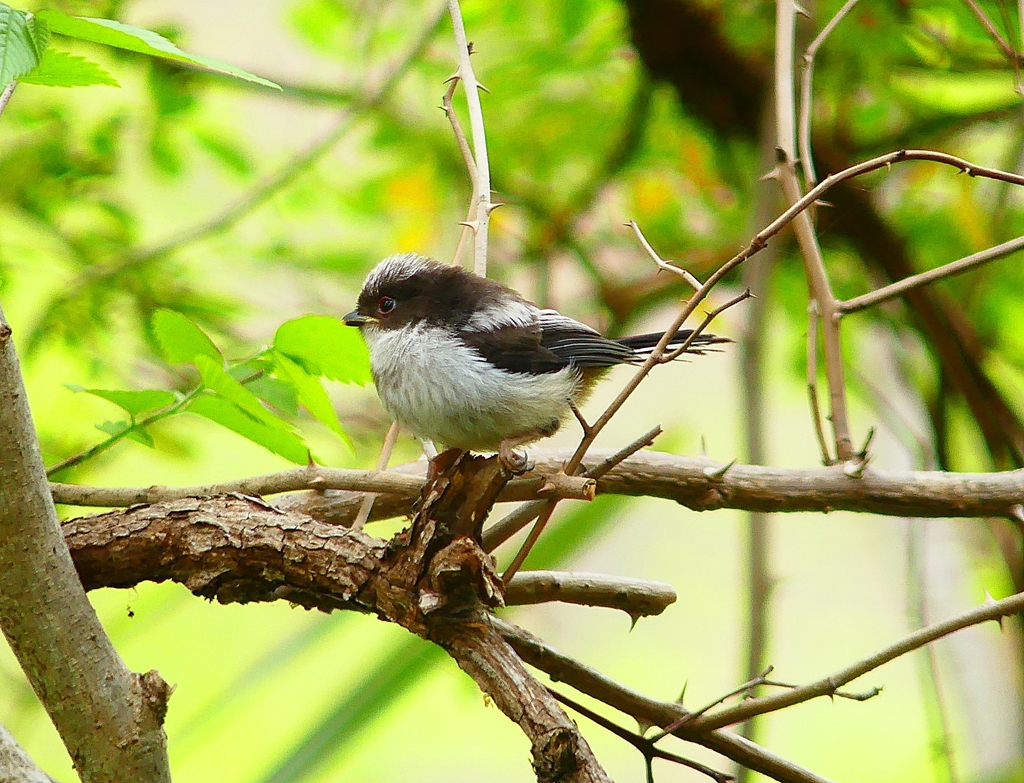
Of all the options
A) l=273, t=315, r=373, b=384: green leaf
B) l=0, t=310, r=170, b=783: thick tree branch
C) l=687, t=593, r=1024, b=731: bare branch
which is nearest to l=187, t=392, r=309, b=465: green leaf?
l=273, t=315, r=373, b=384: green leaf

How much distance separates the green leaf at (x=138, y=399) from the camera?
167 centimetres

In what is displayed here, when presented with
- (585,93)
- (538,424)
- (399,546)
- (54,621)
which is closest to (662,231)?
(585,93)

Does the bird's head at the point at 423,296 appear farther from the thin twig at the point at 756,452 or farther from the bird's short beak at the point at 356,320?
the thin twig at the point at 756,452

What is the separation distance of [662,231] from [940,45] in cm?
126

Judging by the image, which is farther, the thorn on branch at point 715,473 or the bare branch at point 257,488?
the thorn on branch at point 715,473

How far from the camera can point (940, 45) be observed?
10.3ft

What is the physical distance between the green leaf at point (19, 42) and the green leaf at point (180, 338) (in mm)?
509

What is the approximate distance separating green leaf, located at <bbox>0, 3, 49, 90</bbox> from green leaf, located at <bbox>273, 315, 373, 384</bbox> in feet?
1.92

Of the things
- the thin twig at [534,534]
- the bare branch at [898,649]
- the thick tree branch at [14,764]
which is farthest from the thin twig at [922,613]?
the thick tree branch at [14,764]

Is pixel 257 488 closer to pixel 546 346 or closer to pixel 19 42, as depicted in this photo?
pixel 546 346

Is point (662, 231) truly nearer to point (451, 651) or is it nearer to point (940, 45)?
point (940, 45)

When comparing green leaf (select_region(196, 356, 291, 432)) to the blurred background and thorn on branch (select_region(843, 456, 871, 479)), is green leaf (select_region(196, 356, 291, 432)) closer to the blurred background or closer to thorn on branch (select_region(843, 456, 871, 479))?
the blurred background

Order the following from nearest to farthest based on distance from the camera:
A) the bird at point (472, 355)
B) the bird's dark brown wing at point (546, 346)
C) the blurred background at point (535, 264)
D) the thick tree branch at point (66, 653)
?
the thick tree branch at point (66, 653)
the bird at point (472, 355)
the bird's dark brown wing at point (546, 346)
the blurred background at point (535, 264)

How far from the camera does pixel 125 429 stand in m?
1.71
